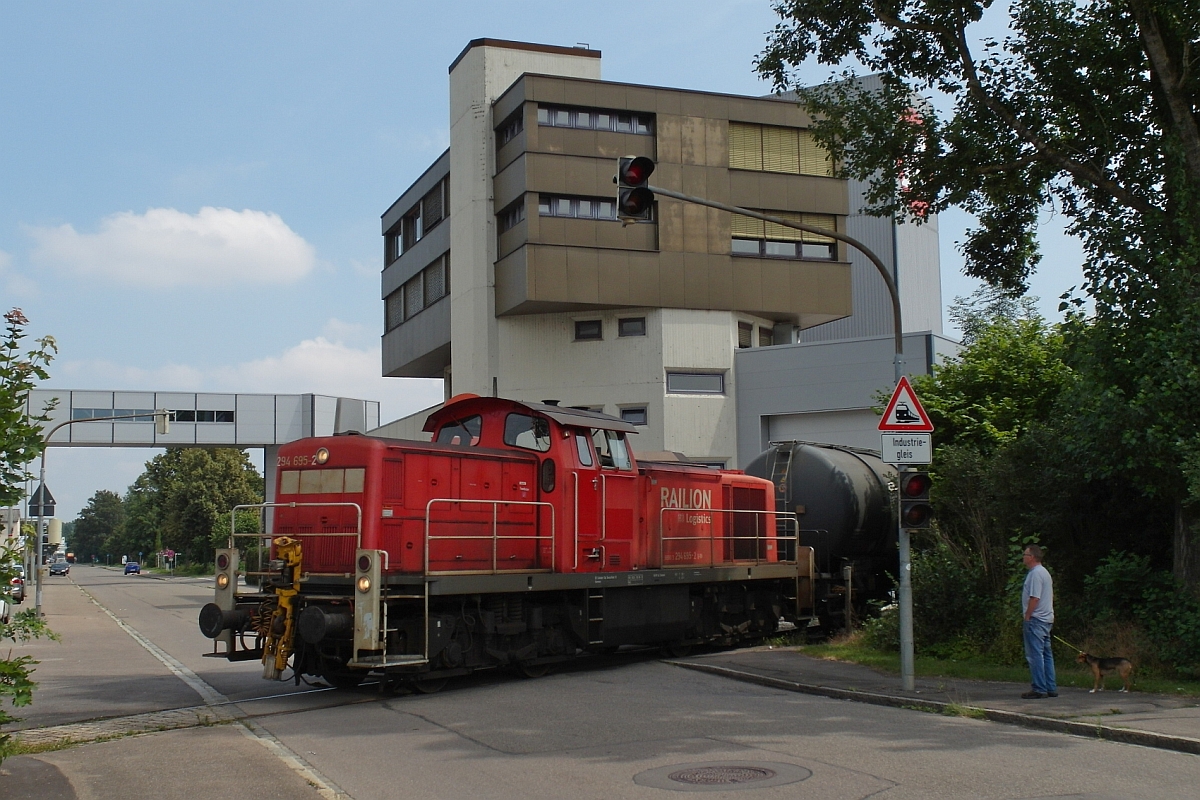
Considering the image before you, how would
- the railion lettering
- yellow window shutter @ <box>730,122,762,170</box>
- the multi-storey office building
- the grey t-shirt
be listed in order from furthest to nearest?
yellow window shutter @ <box>730,122,762,170</box> → the multi-storey office building → the railion lettering → the grey t-shirt

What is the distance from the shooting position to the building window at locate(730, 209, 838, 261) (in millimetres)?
33000

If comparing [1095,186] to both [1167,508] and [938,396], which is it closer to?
[1167,508]

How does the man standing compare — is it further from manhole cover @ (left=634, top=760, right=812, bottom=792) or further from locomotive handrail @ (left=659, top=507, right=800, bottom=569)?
locomotive handrail @ (left=659, top=507, right=800, bottom=569)

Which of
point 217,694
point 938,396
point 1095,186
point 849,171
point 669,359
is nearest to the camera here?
point 217,694

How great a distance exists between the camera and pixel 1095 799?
6.98 metres

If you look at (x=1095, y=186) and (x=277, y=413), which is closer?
(x=1095, y=186)

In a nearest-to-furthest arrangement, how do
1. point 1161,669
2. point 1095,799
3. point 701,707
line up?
point 1095,799 < point 701,707 < point 1161,669

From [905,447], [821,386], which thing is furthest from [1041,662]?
[821,386]

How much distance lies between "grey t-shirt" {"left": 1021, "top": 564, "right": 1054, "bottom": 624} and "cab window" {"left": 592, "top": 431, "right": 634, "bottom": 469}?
5.70 metres

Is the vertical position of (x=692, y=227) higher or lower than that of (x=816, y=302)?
higher

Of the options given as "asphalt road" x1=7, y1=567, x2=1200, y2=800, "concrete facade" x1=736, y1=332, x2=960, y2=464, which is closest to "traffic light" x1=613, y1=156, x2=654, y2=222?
"asphalt road" x1=7, y1=567, x2=1200, y2=800

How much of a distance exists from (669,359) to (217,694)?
20.6m

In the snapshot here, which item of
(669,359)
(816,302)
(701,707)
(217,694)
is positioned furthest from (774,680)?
(816,302)

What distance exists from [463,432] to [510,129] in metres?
20.6
